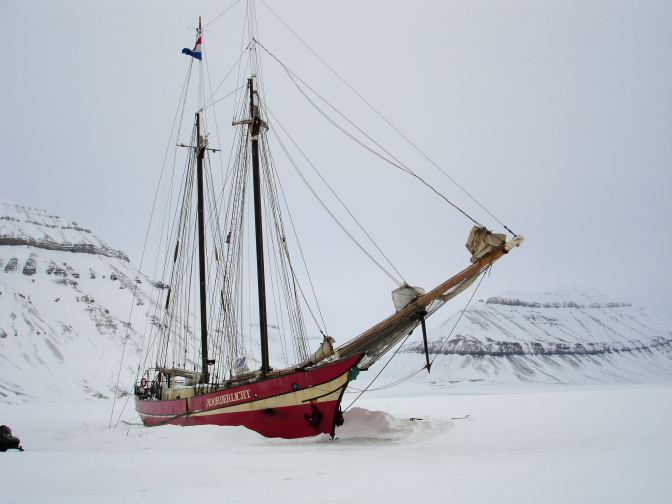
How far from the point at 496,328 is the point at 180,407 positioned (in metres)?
136

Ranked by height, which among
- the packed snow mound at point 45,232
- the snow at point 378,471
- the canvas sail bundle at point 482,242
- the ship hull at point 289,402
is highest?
the packed snow mound at point 45,232

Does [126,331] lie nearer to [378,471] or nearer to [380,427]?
[380,427]

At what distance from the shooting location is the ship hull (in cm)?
1338

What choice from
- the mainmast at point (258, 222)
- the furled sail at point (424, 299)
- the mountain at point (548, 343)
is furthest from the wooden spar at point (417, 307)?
the mountain at point (548, 343)

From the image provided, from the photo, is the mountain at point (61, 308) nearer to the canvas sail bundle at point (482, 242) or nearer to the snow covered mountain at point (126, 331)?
the snow covered mountain at point (126, 331)

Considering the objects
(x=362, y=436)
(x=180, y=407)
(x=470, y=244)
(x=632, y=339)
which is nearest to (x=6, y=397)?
(x=180, y=407)

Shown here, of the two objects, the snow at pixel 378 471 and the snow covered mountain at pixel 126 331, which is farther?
the snow covered mountain at pixel 126 331

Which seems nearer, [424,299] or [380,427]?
[424,299]

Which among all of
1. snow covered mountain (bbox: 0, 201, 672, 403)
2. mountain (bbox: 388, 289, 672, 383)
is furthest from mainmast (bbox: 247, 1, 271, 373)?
mountain (bbox: 388, 289, 672, 383)

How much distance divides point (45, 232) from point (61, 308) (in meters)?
37.1

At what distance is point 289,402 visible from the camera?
1421 cm

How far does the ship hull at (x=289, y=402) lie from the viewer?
527 inches

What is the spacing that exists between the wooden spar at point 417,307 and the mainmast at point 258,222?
3.57 meters

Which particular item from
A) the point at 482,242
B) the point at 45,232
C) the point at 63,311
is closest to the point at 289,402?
the point at 482,242
